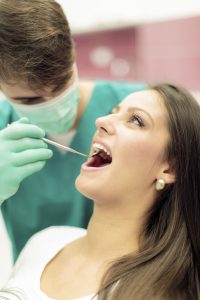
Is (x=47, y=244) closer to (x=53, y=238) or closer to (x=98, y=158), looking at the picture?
(x=53, y=238)

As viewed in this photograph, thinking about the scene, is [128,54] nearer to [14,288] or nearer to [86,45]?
[86,45]

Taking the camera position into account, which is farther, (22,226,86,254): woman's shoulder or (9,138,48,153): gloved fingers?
(22,226,86,254): woman's shoulder

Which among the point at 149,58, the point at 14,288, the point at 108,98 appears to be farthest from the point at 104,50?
the point at 14,288

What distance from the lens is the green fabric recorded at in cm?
165

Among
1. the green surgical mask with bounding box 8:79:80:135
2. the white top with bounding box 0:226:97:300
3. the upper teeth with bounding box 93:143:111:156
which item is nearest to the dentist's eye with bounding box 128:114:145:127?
the upper teeth with bounding box 93:143:111:156

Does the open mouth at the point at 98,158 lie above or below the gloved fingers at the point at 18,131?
below

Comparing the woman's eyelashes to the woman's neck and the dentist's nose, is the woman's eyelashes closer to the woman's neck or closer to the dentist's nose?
the dentist's nose

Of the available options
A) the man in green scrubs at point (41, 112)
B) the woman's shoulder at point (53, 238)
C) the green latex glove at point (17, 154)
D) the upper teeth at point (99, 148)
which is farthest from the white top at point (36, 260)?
the upper teeth at point (99, 148)

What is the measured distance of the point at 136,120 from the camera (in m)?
1.33

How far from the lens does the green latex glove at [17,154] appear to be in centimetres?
125

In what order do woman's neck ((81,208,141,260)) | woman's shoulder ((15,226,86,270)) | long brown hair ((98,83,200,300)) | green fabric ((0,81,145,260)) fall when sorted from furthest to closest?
green fabric ((0,81,145,260)), woman's shoulder ((15,226,86,270)), woman's neck ((81,208,141,260)), long brown hair ((98,83,200,300))

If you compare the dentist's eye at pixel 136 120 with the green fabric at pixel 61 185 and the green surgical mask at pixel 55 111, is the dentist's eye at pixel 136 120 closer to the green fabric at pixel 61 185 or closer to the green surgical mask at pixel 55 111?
the green surgical mask at pixel 55 111

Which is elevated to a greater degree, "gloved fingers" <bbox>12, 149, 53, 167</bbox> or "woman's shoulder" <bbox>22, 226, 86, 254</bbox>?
"gloved fingers" <bbox>12, 149, 53, 167</bbox>

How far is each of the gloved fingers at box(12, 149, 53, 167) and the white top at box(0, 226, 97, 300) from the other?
0.36 m
